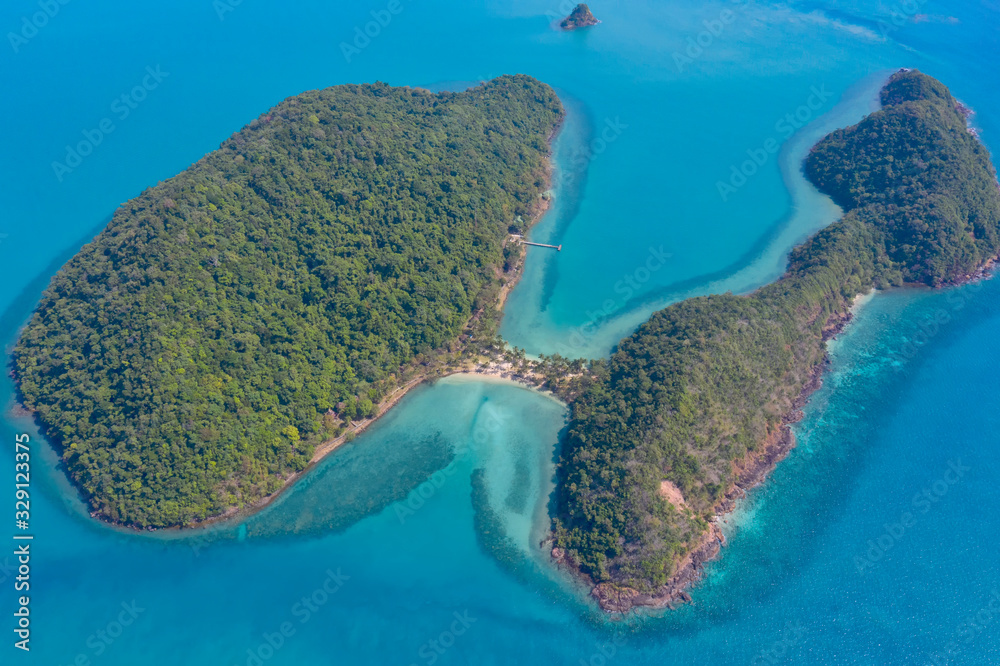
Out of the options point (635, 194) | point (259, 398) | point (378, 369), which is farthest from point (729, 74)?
point (259, 398)

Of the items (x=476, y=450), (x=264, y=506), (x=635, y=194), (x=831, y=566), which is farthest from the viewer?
(x=635, y=194)

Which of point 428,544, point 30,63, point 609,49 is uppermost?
point 30,63

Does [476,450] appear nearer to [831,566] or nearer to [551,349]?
[551,349]
